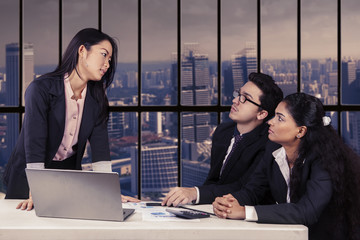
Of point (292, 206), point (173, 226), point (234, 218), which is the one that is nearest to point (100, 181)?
point (173, 226)

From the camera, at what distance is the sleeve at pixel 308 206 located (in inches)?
74.9

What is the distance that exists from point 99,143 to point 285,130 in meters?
1.03

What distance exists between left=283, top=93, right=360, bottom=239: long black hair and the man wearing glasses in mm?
491

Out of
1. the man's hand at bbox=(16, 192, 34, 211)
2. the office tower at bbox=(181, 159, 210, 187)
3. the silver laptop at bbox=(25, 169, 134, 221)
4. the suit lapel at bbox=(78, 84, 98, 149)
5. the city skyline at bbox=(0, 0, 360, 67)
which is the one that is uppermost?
the city skyline at bbox=(0, 0, 360, 67)

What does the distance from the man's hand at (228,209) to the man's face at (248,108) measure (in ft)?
2.72

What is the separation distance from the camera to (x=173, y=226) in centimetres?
180

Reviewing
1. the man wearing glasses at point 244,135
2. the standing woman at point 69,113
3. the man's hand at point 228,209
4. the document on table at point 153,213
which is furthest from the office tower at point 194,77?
the man's hand at point 228,209

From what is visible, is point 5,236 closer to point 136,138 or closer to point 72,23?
point 136,138

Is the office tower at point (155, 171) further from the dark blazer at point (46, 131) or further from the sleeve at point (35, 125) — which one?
the sleeve at point (35, 125)

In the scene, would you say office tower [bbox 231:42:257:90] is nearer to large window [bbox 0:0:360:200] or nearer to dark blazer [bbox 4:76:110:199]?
large window [bbox 0:0:360:200]

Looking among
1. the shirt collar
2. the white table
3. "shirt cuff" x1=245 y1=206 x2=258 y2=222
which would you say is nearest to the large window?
the shirt collar

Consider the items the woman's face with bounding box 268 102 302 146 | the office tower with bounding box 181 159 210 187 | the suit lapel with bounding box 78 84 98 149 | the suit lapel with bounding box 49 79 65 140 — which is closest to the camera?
the woman's face with bounding box 268 102 302 146

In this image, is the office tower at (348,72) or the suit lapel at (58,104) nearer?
the suit lapel at (58,104)

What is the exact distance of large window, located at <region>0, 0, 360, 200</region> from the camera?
371 cm
